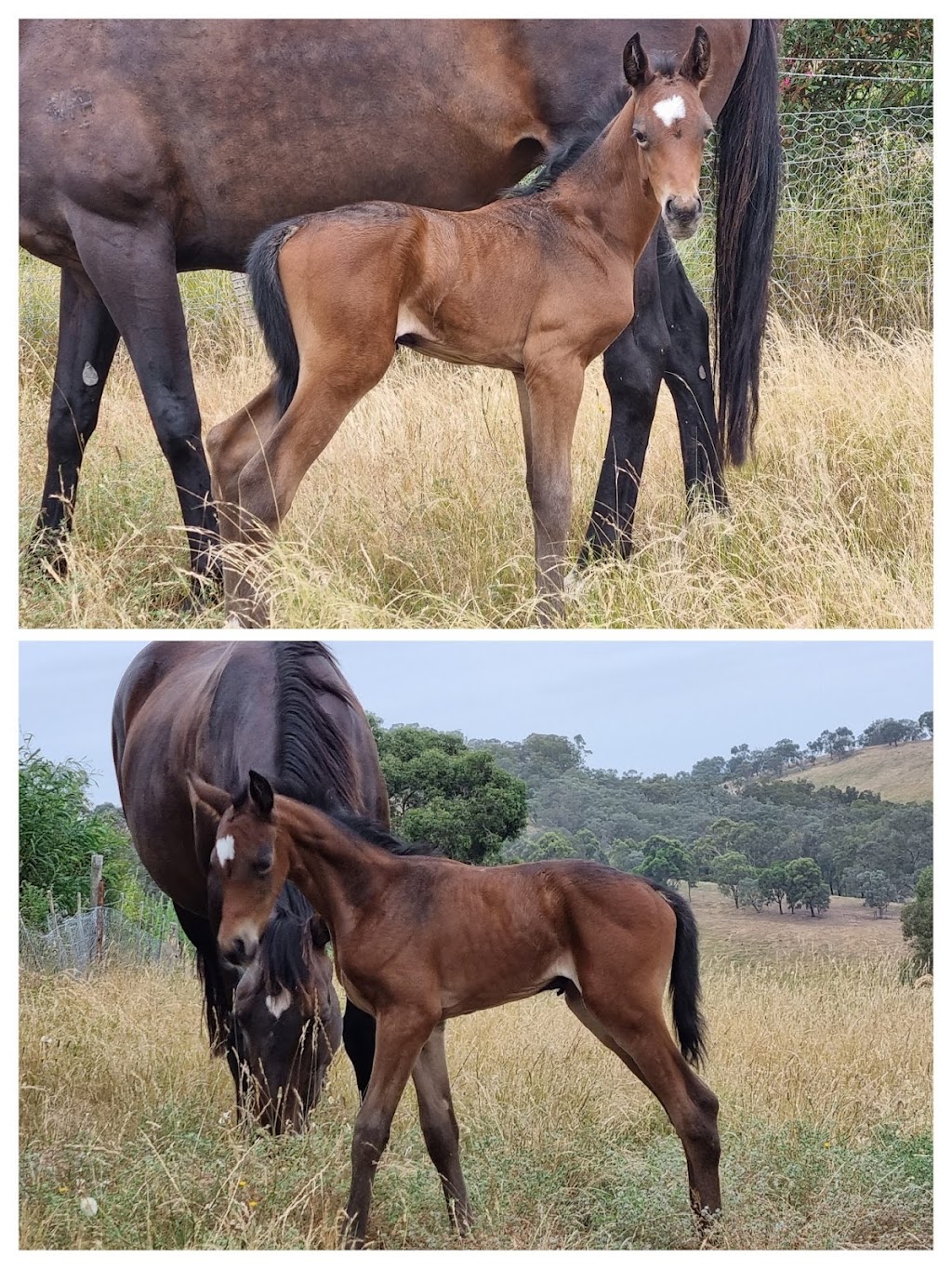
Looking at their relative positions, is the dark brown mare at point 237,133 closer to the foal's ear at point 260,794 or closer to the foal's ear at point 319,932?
the foal's ear at point 260,794

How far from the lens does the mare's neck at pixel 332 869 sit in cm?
429

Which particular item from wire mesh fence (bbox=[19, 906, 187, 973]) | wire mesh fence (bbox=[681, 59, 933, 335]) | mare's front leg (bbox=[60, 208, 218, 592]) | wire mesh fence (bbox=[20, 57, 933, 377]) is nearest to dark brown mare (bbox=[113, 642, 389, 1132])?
mare's front leg (bbox=[60, 208, 218, 592])


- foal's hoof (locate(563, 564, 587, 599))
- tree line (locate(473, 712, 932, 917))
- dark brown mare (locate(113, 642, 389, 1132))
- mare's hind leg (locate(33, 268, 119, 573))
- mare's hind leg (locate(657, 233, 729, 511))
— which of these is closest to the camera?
dark brown mare (locate(113, 642, 389, 1132))

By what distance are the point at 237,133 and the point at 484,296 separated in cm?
116

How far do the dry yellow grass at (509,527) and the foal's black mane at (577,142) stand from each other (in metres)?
1.36

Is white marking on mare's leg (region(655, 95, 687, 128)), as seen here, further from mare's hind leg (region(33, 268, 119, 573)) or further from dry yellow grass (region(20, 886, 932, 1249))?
dry yellow grass (region(20, 886, 932, 1249))

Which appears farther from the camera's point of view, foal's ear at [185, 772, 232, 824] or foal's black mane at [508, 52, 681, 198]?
foal's black mane at [508, 52, 681, 198]

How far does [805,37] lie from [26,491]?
871cm

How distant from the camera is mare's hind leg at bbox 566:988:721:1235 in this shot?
4.20 meters

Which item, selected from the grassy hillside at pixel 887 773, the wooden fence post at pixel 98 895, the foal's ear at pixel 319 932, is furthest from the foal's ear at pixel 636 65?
the grassy hillside at pixel 887 773

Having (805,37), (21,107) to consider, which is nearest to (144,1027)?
(21,107)

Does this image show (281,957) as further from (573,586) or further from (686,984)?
(573,586)

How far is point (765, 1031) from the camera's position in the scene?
6566 mm

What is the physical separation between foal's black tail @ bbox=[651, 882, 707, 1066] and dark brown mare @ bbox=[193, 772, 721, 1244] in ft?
0.28
